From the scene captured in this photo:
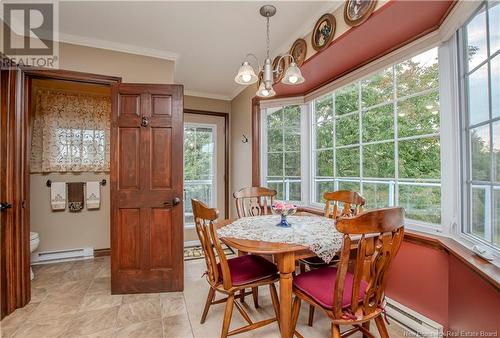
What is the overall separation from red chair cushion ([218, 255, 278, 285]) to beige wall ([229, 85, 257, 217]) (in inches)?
70.1

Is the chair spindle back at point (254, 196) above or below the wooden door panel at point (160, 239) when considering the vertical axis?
above

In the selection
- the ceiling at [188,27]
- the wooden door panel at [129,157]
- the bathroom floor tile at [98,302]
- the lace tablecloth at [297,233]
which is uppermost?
the ceiling at [188,27]

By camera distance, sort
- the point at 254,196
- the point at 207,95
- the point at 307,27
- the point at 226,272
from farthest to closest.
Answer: the point at 207,95, the point at 254,196, the point at 307,27, the point at 226,272

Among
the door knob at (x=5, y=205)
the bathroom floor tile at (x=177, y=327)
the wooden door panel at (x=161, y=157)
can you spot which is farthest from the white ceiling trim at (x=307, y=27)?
the door knob at (x=5, y=205)

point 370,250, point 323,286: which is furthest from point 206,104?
point 370,250

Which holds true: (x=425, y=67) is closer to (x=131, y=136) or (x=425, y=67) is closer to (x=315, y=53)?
(x=315, y=53)

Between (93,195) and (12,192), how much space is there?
1.39m

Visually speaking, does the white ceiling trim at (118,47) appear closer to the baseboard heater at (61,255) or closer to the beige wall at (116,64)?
the beige wall at (116,64)

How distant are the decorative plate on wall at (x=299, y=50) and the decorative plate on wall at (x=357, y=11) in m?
0.54

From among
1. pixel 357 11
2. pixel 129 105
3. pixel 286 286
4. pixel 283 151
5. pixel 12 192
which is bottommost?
pixel 286 286

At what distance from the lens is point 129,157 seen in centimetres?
242

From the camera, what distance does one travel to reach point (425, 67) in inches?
72.5

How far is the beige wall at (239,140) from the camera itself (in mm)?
3647

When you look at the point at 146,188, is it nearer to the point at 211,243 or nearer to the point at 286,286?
the point at 211,243
